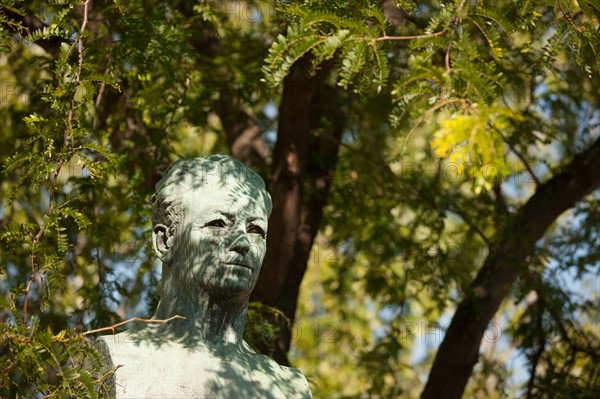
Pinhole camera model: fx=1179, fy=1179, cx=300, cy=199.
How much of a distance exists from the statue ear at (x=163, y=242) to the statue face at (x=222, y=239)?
8cm

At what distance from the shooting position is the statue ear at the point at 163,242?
6082 millimetres

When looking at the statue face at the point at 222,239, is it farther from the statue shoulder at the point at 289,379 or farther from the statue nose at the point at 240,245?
the statue shoulder at the point at 289,379

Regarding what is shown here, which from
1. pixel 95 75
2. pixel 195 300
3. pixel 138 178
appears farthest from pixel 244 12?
pixel 195 300

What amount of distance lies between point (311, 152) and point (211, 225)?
3.81m

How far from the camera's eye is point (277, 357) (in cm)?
862

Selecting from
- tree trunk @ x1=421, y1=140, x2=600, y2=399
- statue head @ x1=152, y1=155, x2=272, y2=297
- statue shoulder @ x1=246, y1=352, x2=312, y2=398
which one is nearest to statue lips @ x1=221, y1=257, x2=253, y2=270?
statue head @ x1=152, y1=155, x2=272, y2=297

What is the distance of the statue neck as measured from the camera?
589cm

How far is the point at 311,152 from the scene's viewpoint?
964cm

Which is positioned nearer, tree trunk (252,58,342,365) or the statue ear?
the statue ear

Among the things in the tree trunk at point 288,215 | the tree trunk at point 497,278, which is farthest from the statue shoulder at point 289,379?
the tree trunk at point 497,278

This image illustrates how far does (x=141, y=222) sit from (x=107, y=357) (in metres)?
2.53

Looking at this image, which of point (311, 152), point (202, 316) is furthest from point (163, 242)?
point (311, 152)

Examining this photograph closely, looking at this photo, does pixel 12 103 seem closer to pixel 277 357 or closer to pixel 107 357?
pixel 277 357

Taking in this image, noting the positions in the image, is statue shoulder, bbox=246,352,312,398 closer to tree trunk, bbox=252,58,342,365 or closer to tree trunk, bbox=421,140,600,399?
tree trunk, bbox=252,58,342,365
